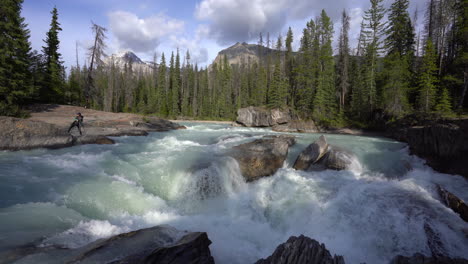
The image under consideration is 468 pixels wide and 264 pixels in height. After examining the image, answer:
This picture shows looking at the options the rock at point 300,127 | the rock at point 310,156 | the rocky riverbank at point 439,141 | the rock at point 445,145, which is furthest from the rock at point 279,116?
the rock at point 310,156

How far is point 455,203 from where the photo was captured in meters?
6.21

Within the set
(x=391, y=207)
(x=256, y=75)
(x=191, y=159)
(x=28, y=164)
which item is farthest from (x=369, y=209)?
(x=256, y=75)

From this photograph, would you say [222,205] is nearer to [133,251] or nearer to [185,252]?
[185,252]

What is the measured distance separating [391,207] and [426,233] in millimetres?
1206

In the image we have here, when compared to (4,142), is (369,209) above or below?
below

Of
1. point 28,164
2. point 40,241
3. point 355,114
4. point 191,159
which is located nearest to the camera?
point 40,241

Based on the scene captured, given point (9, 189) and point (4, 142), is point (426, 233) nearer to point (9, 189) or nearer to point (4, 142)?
point (9, 189)

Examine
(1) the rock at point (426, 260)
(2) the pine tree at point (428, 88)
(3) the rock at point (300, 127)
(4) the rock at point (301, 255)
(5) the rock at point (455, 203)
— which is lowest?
(1) the rock at point (426, 260)

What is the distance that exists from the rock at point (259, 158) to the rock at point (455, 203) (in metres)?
6.43

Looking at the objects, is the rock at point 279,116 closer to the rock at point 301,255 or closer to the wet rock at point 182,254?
the rock at point 301,255

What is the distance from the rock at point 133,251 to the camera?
3412 mm

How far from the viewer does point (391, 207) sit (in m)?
6.44

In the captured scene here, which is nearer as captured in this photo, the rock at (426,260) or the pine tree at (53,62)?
the rock at (426,260)

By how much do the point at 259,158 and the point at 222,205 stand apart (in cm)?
360
